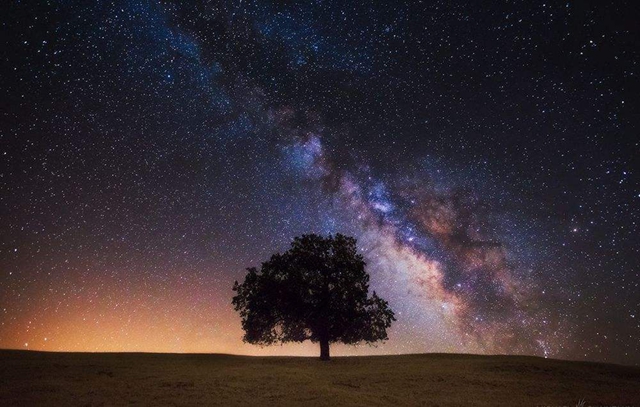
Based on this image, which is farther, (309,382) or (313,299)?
(313,299)

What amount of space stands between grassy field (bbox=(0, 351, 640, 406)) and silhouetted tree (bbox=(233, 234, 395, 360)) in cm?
375

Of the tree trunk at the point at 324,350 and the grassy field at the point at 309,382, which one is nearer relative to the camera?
the grassy field at the point at 309,382

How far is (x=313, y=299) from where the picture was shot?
121 feet

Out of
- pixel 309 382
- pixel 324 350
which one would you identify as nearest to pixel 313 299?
pixel 324 350

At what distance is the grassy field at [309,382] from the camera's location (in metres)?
19.4

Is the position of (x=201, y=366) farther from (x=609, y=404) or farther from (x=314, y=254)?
(x=609, y=404)

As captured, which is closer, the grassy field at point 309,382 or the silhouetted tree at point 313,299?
the grassy field at point 309,382

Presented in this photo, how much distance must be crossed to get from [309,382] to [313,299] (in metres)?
13.3

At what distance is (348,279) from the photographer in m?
37.2

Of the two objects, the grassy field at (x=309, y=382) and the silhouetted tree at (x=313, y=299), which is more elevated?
the silhouetted tree at (x=313, y=299)

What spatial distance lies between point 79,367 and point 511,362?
30.8 m

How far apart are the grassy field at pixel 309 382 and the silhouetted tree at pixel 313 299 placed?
147 inches

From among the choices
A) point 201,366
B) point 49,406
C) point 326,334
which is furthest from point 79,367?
point 326,334

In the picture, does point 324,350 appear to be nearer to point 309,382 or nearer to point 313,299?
point 313,299
